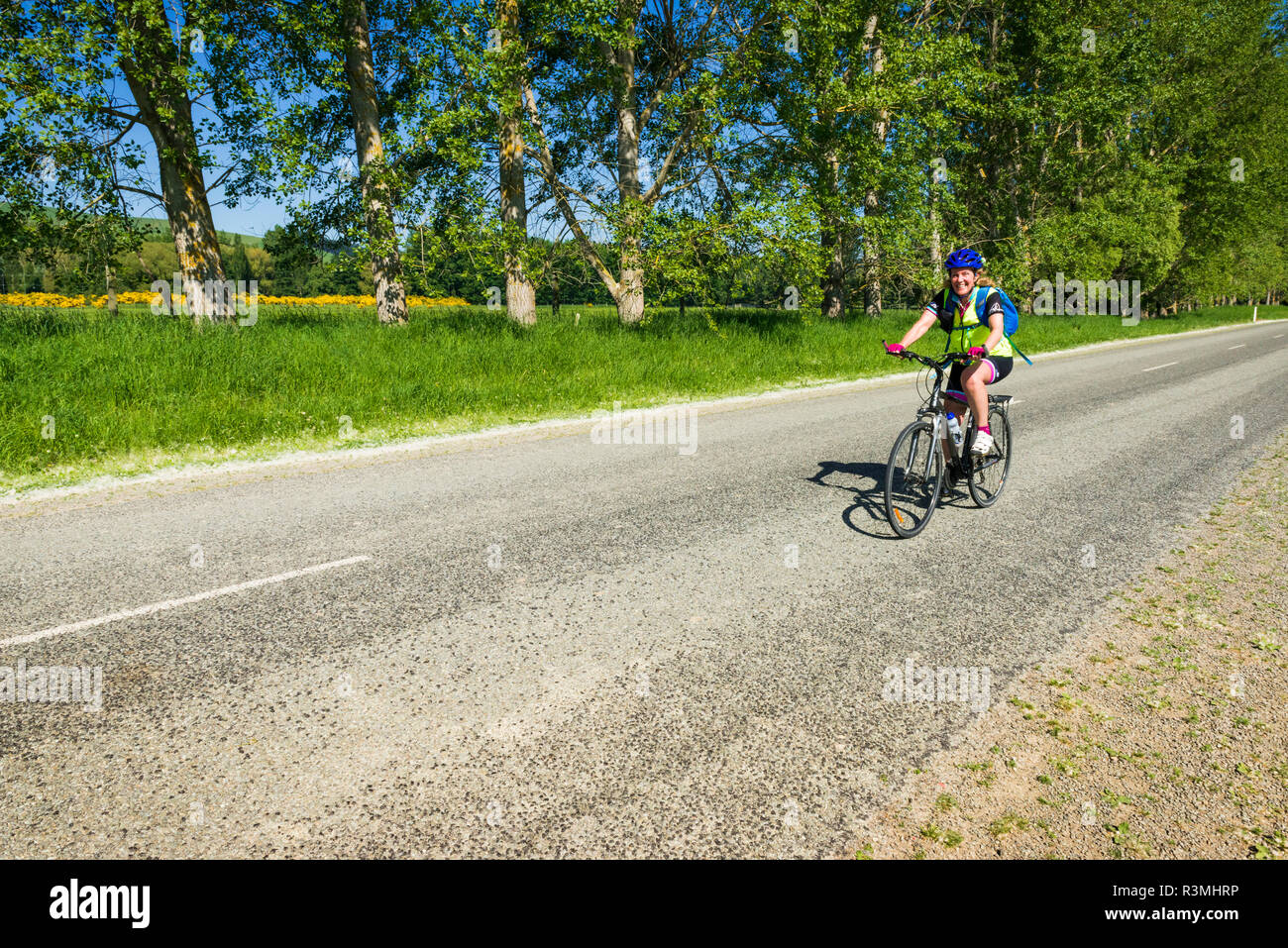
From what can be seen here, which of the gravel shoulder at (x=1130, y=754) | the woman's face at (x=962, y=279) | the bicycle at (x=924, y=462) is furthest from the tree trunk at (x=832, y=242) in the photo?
the gravel shoulder at (x=1130, y=754)

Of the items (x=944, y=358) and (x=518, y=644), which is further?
(x=944, y=358)

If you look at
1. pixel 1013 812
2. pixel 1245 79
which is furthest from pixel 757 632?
pixel 1245 79

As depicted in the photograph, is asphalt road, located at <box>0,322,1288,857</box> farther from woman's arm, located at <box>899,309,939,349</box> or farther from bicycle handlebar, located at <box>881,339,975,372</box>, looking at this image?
woman's arm, located at <box>899,309,939,349</box>

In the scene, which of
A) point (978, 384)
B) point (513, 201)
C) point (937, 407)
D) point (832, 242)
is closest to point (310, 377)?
point (513, 201)

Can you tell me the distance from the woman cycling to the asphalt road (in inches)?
39.6

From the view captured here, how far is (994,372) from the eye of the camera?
5.80 meters

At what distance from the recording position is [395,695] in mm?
3172

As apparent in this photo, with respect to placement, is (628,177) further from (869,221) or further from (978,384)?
(978,384)

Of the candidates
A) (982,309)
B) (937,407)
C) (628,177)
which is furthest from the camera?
(628,177)

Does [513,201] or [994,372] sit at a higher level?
[513,201]

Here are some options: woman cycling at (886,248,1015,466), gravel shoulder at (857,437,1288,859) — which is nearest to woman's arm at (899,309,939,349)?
woman cycling at (886,248,1015,466)

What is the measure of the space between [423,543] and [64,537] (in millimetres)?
2745

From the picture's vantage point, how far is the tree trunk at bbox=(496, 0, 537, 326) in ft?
47.1

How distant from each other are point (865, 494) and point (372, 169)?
484 inches
